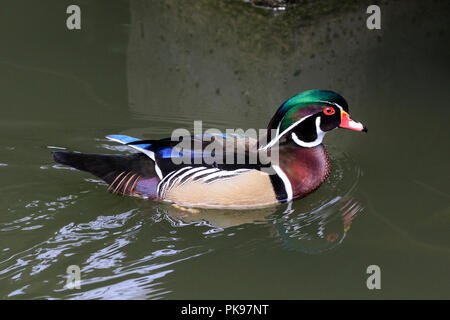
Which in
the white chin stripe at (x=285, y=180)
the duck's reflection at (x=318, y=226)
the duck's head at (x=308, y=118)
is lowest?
the duck's reflection at (x=318, y=226)

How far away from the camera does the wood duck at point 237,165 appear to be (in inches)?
157

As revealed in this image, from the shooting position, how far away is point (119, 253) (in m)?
3.45

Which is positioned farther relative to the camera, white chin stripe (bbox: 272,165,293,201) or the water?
white chin stripe (bbox: 272,165,293,201)

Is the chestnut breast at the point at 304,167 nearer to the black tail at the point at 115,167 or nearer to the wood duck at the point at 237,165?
the wood duck at the point at 237,165

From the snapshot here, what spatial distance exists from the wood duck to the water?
0.12m

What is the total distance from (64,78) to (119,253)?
3.40m

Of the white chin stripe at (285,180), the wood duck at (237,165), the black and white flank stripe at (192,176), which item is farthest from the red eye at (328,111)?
the black and white flank stripe at (192,176)

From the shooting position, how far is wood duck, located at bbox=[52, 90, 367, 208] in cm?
398

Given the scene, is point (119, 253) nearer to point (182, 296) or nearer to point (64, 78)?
point (182, 296)

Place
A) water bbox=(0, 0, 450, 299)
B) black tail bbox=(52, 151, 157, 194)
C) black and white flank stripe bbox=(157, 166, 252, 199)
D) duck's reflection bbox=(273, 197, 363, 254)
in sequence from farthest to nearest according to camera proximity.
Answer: black tail bbox=(52, 151, 157, 194) < black and white flank stripe bbox=(157, 166, 252, 199) < duck's reflection bbox=(273, 197, 363, 254) < water bbox=(0, 0, 450, 299)

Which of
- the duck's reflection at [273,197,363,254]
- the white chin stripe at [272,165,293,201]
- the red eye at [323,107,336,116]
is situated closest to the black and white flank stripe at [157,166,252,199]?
the white chin stripe at [272,165,293,201]

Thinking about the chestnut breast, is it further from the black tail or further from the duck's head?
the black tail

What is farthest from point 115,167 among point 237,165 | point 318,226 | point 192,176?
point 318,226

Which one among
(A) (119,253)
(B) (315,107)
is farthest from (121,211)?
(B) (315,107)
